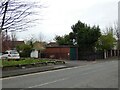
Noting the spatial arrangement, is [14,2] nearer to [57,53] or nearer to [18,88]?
[18,88]

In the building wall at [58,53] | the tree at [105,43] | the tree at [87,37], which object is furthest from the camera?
the tree at [105,43]

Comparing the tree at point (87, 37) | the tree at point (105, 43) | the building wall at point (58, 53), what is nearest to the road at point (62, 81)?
the building wall at point (58, 53)

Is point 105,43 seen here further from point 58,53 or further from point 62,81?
point 62,81

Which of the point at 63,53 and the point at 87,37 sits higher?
the point at 87,37

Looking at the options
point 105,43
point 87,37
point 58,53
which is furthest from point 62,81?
point 105,43

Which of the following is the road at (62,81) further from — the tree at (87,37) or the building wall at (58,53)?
the tree at (87,37)

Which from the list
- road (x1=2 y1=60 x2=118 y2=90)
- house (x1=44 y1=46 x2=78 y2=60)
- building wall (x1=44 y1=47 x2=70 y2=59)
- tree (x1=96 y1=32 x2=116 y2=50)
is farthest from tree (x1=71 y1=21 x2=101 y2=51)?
road (x1=2 y1=60 x2=118 y2=90)

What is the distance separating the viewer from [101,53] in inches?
2611

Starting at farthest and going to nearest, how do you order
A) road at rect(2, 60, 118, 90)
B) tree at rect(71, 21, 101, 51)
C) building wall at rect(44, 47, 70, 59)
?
1. tree at rect(71, 21, 101, 51)
2. building wall at rect(44, 47, 70, 59)
3. road at rect(2, 60, 118, 90)

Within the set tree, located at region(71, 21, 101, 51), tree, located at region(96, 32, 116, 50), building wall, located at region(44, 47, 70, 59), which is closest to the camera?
building wall, located at region(44, 47, 70, 59)

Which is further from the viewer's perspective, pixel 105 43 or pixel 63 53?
pixel 105 43

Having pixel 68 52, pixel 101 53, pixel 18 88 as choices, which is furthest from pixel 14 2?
pixel 101 53

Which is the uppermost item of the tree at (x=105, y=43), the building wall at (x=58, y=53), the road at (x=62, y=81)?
the tree at (x=105, y=43)

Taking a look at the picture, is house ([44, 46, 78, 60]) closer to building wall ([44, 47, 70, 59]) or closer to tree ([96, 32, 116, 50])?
building wall ([44, 47, 70, 59])
